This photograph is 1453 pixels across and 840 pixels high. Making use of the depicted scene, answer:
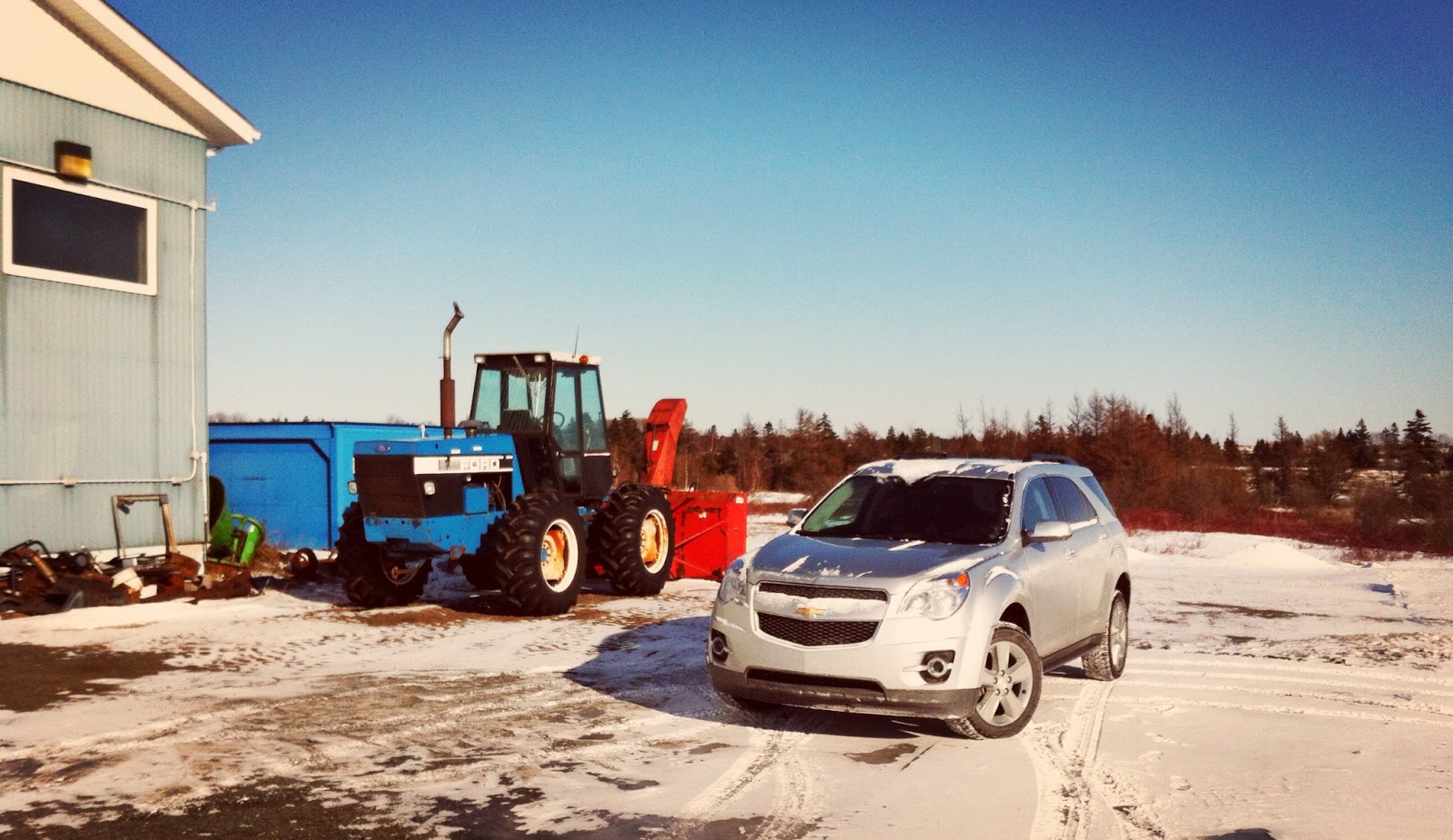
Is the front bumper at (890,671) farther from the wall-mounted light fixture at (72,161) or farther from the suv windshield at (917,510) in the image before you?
the wall-mounted light fixture at (72,161)

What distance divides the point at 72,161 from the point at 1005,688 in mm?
11936

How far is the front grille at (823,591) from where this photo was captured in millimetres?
7000

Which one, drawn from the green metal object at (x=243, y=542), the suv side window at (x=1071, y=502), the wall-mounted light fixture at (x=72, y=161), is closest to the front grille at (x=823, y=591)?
the suv side window at (x=1071, y=502)

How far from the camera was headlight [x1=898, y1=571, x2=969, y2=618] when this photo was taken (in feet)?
22.8

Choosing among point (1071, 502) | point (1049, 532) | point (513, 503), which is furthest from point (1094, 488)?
point (513, 503)

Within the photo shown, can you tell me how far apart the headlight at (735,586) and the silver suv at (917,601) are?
11 mm

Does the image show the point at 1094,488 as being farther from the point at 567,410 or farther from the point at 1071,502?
the point at 567,410

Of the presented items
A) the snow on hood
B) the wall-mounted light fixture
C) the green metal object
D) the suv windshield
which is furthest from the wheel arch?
the green metal object

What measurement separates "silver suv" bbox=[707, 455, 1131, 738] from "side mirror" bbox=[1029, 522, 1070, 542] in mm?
13

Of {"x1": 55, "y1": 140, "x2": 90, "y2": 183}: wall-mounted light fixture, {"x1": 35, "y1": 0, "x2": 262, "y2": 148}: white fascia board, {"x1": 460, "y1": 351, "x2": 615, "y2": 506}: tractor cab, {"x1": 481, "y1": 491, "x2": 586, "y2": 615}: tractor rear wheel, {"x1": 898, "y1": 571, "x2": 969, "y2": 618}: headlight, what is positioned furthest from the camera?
{"x1": 460, "y1": 351, "x2": 615, "y2": 506}: tractor cab

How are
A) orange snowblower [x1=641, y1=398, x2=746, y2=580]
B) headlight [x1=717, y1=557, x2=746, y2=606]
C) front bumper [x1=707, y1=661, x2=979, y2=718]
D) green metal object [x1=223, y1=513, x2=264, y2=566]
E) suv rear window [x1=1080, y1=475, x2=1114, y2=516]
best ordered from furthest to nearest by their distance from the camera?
orange snowblower [x1=641, y1=398, x2=746, y2=580] < green metal object [x1=223, y1=513, x2=264, y2=566] < suv rear window [x1=1080, y1=475, x2=1114, y2=516] < headlight [x1=717, y1=557, x2=746, y2=606] < front bumper [x1=707, y1=661, x2=979, y2=718]

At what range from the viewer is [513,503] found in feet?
44.7

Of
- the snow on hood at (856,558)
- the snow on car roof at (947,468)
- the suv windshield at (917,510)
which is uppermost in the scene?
the snow on car roof at (947,468)

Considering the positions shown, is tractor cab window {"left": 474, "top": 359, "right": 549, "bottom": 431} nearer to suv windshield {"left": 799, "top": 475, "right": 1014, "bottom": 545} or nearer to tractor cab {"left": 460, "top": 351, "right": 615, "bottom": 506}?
tractor cab {"left": 460, "top": 351, "right": 615, "bottom": 506}
